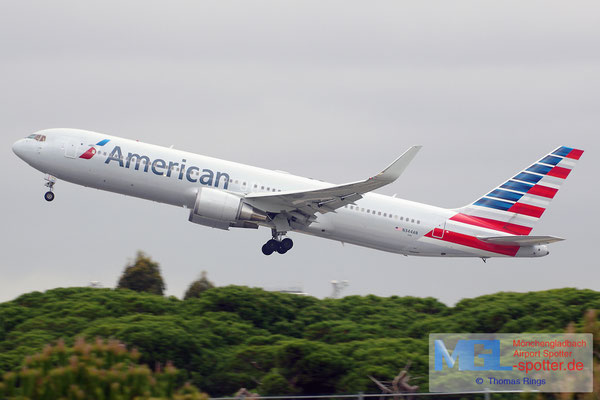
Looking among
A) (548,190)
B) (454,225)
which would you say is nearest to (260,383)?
(454,225)

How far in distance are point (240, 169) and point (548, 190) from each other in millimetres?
16384

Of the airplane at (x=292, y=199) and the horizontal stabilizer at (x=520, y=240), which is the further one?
the horizontal stabilizer at (x=520, y=240)

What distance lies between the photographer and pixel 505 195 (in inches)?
1699

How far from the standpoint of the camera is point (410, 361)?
27.1 metres

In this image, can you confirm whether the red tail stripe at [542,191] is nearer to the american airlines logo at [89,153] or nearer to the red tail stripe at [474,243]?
the red tail stripe at [474,243]

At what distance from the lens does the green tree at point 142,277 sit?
173ft

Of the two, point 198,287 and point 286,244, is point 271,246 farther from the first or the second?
point 198,287

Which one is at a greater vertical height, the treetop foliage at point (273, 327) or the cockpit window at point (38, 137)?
the cockpit window at point (38, 137)

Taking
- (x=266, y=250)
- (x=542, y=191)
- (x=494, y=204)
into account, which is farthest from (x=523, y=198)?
(x=266, y=250)

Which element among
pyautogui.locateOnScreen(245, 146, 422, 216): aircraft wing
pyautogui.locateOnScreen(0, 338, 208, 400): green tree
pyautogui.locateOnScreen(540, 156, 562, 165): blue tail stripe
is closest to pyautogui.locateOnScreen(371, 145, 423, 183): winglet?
pyautogui.locateOnScreen(245, 146, 422, 216): aircraft wing

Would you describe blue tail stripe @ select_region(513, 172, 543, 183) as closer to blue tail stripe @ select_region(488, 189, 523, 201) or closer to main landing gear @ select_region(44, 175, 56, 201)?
blue tail stripe @ select_region(488, 189, 523, 201)

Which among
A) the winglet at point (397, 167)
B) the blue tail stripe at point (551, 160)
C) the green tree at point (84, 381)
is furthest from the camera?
the blue tail stripe at point (551, 160)

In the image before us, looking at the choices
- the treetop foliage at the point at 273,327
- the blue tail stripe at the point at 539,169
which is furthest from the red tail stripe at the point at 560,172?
the treetop foliage at the point at 273,327

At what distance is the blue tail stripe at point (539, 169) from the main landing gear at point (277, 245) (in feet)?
43.9
